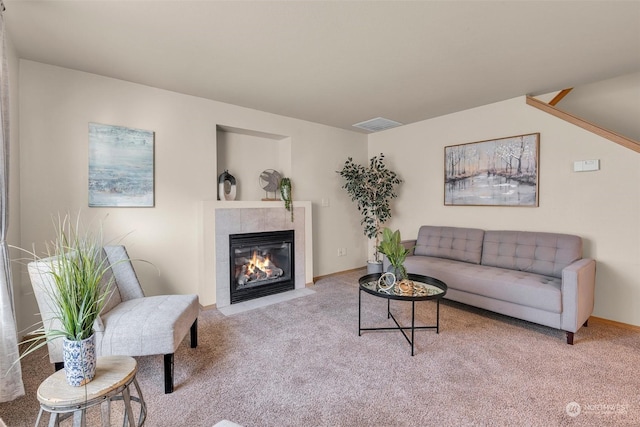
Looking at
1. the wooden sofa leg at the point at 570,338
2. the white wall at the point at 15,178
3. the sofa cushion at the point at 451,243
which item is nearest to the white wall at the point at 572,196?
the sofa cushion at the point at 451,243

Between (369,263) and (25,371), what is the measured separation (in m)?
3.89

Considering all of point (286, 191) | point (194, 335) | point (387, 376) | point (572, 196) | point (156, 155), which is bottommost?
point (387, 376)

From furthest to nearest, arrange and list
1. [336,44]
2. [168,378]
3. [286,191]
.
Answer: [286,191]
[336,44]
[168,378]

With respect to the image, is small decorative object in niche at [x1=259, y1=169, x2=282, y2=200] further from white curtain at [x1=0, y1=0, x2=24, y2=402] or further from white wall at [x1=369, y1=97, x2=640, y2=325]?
white curtain at [x1=0, y1=0, x2=24, y2=402]

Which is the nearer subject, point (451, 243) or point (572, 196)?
point (572, 196)

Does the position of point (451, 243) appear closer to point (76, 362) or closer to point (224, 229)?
point (224, 229)

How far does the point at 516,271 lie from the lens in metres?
3.10

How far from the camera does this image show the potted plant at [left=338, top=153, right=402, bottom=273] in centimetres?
453

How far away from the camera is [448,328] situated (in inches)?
107

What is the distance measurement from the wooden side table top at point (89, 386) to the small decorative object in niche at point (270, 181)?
291 centimetres

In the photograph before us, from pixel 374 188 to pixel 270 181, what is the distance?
161cm

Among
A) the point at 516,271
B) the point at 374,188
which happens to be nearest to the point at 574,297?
the point at 516,271

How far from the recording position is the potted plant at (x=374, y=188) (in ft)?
14.9

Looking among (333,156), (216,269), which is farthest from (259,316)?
(333,156)
